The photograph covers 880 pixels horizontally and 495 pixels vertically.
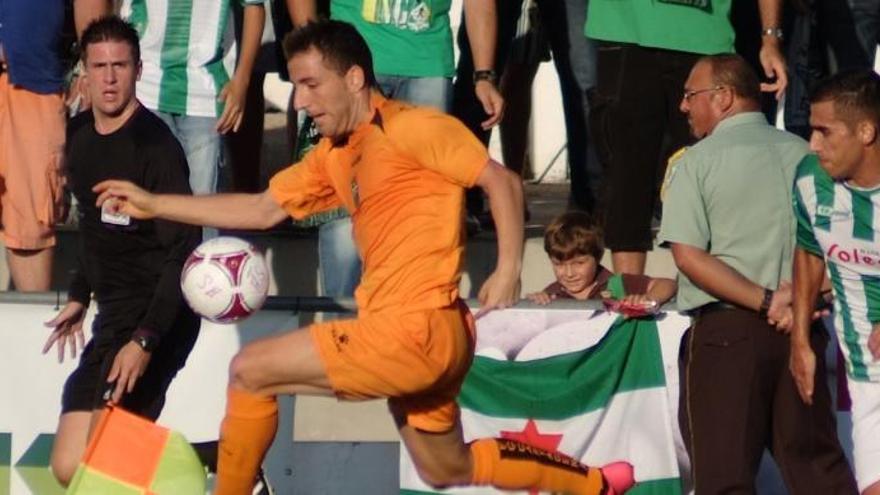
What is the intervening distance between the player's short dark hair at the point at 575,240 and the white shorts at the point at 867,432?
1581 millimetres

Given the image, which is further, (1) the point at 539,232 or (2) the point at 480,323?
(1) the point at 539,232

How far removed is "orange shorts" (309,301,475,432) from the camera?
29.9 feet

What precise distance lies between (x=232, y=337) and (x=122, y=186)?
4.17 ft

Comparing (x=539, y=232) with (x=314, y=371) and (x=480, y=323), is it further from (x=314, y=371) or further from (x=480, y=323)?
(x=314, y=371)

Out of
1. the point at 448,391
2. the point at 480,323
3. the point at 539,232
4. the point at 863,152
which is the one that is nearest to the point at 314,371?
the point at 448,391

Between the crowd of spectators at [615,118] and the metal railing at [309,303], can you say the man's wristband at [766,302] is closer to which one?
the crowd of spectators at [615,118]

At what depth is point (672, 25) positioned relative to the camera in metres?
11.0

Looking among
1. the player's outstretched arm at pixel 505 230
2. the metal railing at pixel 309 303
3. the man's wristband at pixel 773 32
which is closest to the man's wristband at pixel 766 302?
the metal railing at pixel 309 303

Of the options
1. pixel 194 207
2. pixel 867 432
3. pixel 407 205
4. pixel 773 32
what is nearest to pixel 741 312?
pixel 867 432

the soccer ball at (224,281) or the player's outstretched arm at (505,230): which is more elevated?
the player's outstretched arm at (505,230)

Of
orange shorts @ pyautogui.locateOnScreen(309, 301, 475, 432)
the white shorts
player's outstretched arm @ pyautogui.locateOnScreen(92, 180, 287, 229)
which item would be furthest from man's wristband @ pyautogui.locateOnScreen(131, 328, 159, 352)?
the white shorts

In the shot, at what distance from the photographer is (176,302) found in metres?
9.81

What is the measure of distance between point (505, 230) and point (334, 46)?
1010mm

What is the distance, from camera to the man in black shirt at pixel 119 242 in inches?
391
